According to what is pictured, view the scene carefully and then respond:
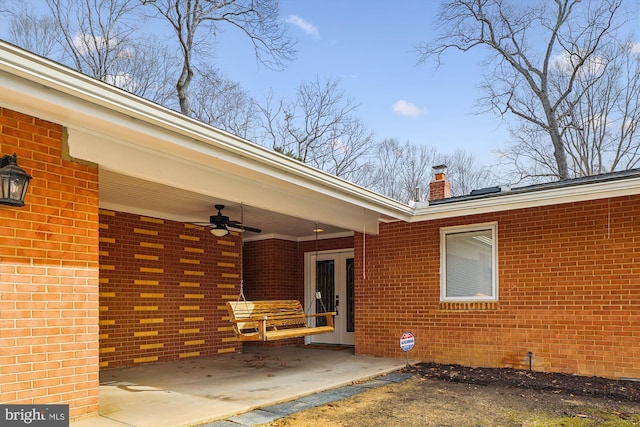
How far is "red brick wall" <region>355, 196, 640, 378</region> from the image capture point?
6.50m

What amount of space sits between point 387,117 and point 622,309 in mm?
18332

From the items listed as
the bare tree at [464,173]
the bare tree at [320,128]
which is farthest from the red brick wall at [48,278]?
the bare tree at [464,173]

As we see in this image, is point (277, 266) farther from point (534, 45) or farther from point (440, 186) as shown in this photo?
point (534, 45)

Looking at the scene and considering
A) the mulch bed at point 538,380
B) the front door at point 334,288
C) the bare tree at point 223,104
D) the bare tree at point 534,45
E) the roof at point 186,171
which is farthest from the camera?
the bare tree at point 223,104

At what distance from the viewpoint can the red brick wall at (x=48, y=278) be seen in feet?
13.0

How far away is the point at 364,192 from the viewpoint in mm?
7266

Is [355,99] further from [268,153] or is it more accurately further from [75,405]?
[75,405]

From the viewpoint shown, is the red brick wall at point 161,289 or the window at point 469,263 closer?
the window at point 469,263

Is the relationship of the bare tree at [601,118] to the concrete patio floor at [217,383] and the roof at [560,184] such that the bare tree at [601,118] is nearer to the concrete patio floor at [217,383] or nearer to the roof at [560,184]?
the roof at [560,184]

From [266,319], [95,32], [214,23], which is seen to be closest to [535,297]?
[266,319]

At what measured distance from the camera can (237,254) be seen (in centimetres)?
1036

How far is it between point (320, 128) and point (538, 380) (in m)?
17.1

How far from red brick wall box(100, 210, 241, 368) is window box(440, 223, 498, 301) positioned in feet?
14.5

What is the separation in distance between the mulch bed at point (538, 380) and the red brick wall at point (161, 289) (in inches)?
163
